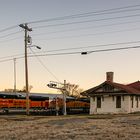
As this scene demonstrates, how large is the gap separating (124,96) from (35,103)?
749 inches

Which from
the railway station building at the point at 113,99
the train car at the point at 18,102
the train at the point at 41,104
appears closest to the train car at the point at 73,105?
the train at the point at 41,104

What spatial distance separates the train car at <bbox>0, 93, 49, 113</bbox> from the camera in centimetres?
6047

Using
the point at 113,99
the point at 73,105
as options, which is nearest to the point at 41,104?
the point at 73,105

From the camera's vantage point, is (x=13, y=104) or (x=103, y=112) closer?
(x=103, y=112)

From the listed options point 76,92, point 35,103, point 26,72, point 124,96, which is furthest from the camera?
point 76,92

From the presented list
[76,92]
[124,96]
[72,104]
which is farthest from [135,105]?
[76,92]

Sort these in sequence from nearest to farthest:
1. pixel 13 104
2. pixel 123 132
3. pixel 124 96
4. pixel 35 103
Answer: pixel 123 132
pixel 124 96
pixel 13 104
pixel 35 103

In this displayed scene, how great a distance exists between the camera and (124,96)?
54062mm

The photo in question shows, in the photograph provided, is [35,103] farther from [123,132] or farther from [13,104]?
[123,132]

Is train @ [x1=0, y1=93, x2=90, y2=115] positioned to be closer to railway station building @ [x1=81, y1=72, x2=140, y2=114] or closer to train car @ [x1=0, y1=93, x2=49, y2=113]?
train car @ [x1=0, y1=93, x2=49, y2=113]

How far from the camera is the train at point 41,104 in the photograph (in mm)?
60853

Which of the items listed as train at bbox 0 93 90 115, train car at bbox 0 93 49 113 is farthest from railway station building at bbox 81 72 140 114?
train car at bbox 0 93 49 113

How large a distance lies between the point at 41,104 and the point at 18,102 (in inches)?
253

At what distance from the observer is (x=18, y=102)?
63.0m
